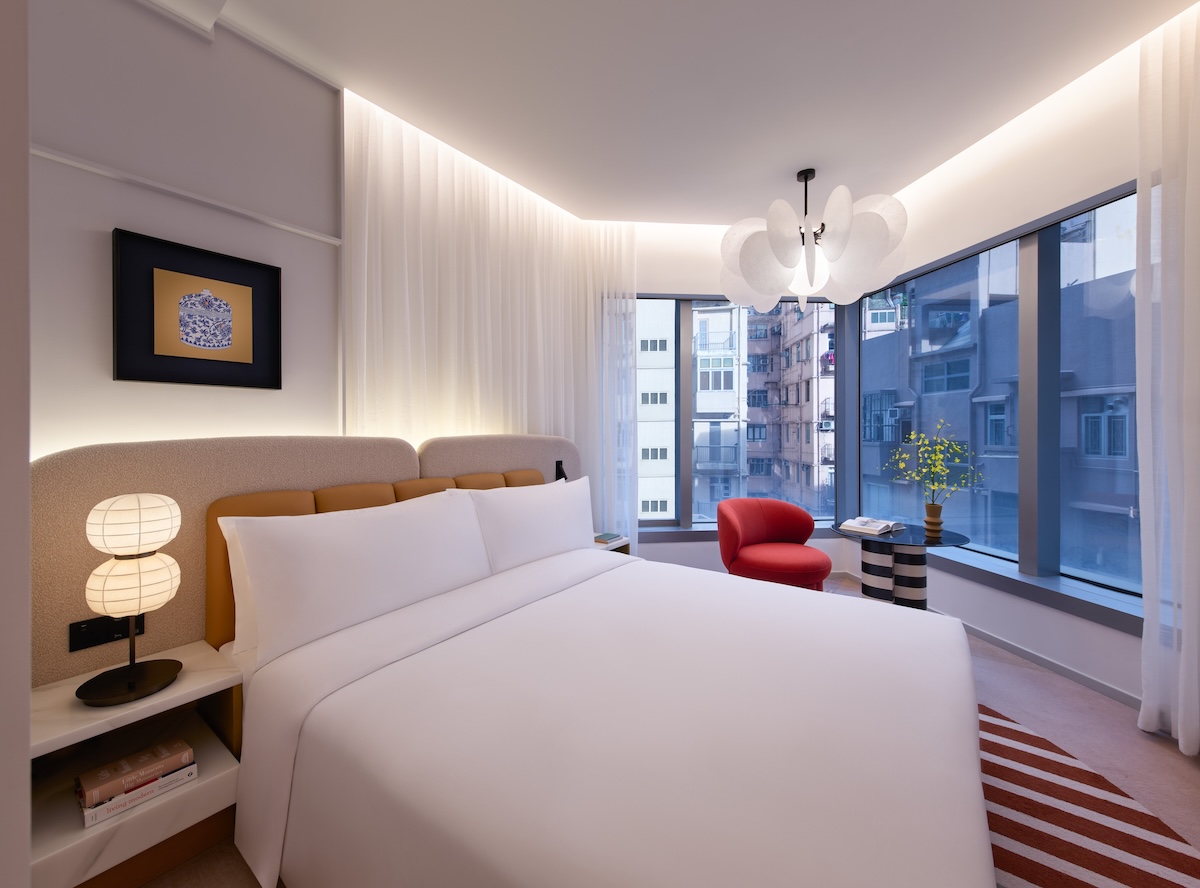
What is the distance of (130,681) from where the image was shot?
4.67 feet

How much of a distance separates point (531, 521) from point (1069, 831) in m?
2.30

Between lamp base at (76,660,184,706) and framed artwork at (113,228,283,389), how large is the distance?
37.1 inches

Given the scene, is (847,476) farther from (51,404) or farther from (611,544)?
(51,404)

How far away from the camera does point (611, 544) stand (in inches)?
134

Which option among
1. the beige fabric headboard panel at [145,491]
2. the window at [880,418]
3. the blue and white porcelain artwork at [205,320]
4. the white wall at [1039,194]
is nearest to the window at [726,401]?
the window at [880,418]

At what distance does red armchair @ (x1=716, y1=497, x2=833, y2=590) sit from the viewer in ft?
10.2

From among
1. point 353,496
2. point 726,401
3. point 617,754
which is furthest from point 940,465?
point 353,496

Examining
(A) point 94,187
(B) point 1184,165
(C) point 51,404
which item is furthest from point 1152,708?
(A) point 94,187

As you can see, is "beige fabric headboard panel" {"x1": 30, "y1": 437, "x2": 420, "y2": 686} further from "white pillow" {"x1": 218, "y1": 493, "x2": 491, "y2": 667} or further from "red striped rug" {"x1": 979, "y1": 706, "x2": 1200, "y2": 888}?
"red striped rug" {"x1": 979, "y1": 706, "x2": 1200, "y2": 888}

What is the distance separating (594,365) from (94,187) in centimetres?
284

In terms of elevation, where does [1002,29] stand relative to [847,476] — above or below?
above

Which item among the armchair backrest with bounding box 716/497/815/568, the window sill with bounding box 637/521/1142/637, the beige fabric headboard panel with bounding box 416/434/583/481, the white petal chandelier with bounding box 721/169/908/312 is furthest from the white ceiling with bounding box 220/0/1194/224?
the window sill with bounding box 637/521/1142/637

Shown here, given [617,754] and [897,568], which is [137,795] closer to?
[617,754]

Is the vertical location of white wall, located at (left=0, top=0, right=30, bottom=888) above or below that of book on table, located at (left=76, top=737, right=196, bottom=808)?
above
